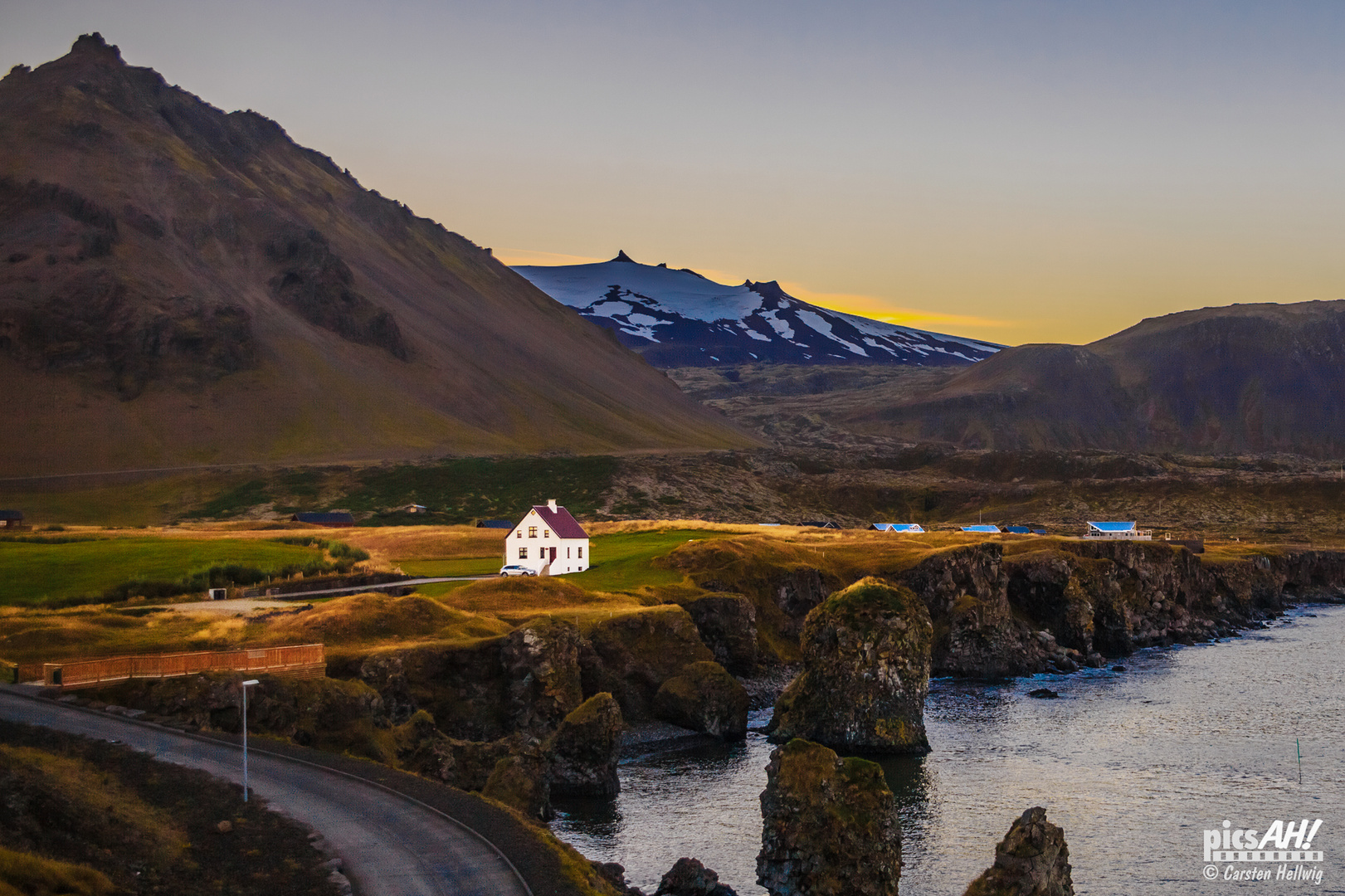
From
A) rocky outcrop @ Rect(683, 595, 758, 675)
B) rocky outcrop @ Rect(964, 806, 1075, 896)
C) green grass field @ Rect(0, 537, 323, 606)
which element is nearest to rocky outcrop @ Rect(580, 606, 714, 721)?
rocky outcrop @ Rect(683, 595, 758, 675)

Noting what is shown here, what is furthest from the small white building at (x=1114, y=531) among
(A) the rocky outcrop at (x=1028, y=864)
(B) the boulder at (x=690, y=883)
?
(A) the rocky outcrop at (x=1028, y=864)

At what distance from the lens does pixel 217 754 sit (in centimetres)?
3666

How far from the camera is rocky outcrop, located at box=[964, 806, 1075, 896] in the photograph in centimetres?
3052

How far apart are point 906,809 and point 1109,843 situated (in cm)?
808

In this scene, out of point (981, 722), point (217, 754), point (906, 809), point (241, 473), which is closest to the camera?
point (217, 754)

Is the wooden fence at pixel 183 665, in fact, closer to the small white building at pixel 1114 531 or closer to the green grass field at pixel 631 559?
the green grass field at pixel 631 559

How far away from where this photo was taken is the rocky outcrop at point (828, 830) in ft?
115

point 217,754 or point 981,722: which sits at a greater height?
point 217,754

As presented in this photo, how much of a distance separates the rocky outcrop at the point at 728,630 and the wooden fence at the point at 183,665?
30.6m

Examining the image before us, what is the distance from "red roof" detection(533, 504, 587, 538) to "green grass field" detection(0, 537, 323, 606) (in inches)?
608

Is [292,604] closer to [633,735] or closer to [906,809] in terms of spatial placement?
[633,735]

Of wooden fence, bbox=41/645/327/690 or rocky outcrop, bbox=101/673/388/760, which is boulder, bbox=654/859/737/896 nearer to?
rocky outcrop, bbox=101/673/388/760

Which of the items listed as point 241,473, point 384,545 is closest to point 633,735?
point 384,545

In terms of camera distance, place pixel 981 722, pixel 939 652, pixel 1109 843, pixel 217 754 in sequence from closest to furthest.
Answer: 1. pixel 217 754
2. pixel 1109 843
3. pixel 981 722
4. pixel 939 652
